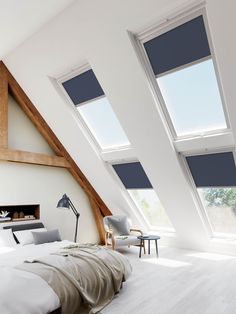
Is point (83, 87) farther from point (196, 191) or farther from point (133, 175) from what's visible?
point (196, 191)

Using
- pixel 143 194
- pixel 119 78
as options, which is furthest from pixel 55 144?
pixel 119 78

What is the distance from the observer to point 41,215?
5605 mm

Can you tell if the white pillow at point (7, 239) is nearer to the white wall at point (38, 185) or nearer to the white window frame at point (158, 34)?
the white wall at point (38, 185)

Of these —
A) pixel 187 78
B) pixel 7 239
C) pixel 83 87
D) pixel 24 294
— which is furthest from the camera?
pixel 83 87

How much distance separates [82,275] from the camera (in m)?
3.05

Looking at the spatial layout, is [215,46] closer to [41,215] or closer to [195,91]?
[195,91]

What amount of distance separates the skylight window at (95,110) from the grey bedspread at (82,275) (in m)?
2.43

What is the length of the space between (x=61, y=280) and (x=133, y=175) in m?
3.29

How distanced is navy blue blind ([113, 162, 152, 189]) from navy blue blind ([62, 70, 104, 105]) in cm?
169

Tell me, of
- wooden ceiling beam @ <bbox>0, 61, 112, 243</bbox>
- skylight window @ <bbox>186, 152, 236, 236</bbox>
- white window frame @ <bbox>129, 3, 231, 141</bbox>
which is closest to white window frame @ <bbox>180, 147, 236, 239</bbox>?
skylight window @ <bbox>186, 152, 236, 236</bbox>

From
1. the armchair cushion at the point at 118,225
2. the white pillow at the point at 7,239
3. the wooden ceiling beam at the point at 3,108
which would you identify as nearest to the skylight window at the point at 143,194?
the armchair cushion at the point at 118,225

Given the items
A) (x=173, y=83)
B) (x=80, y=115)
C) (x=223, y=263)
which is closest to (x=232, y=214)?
(x=223, y=263)

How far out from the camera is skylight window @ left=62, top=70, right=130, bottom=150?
4789 millimetres

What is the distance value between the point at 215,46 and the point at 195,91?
2.88 feet
